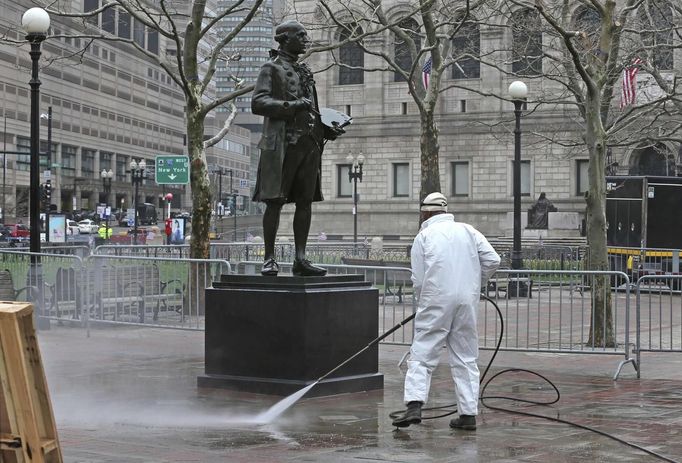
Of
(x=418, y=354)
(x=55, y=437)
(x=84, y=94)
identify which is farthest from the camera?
(x=84, y=94)

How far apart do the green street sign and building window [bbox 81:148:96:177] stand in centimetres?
8752

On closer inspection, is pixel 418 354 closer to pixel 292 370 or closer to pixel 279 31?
pixel 292 370

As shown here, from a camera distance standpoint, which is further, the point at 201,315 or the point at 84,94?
the point at 84,94

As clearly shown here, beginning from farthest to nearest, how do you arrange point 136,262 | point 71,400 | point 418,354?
point 136,262, point 71,400, point 418,354

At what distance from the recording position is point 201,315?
652 inches

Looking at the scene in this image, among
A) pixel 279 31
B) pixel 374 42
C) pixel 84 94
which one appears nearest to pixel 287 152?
pixel 279 31

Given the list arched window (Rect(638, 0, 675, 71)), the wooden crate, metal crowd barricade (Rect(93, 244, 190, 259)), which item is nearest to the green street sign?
metal crowd barricade (Rect(93, 244, 190, 259))

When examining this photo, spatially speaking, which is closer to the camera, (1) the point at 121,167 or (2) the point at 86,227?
(2) the point at 86,227

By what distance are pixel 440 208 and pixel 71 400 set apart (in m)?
3.86

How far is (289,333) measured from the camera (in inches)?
392

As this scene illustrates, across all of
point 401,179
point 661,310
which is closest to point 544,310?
point 661,310

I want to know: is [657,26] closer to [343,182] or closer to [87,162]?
[343,182]

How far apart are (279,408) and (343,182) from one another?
186 feet

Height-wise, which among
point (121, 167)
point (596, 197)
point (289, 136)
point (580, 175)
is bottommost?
point (596, 197)
